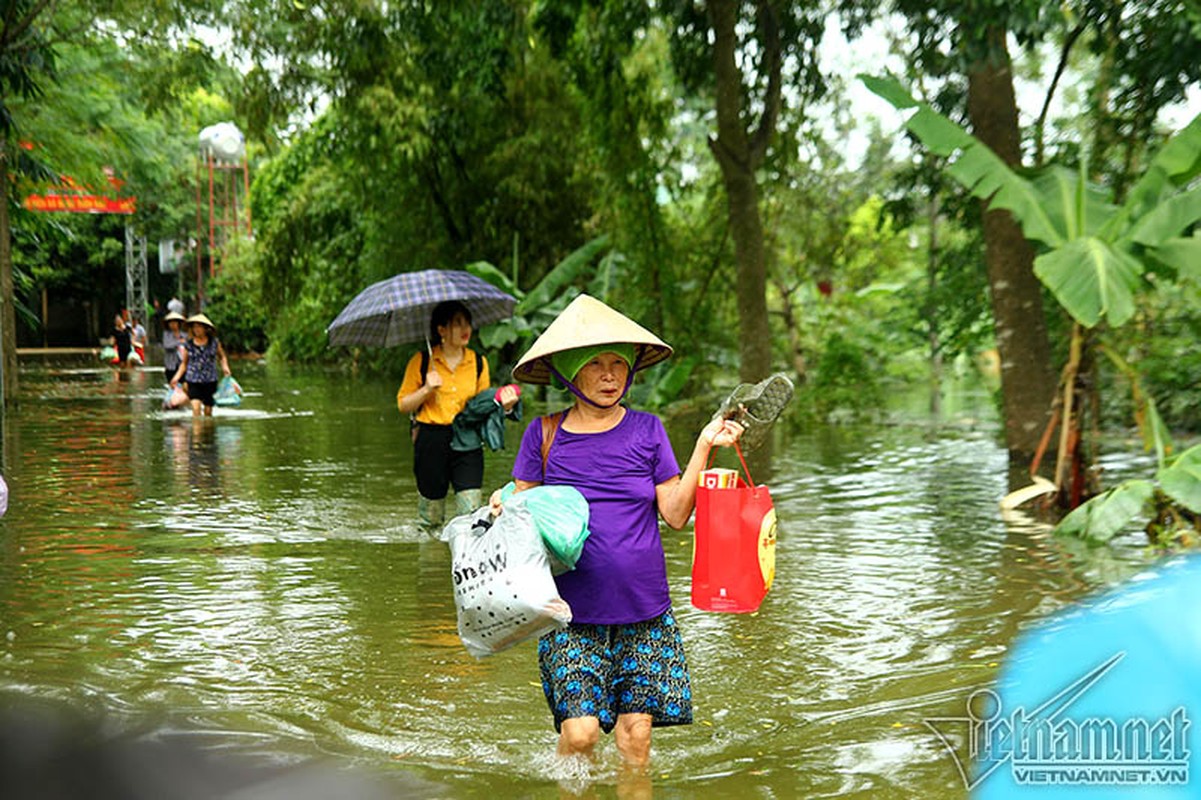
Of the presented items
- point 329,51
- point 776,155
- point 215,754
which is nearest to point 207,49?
point 329,51

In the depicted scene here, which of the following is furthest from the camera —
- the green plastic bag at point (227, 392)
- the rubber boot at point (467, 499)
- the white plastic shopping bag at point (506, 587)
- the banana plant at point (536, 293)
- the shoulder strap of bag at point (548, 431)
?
the banana plant at point (536, 293)

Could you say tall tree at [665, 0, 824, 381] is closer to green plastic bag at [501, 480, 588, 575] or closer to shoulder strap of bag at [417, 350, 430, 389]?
shoulder strap of bag at [417, 350, 430, 389]

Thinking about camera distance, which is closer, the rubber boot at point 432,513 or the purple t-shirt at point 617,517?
the purple t-shirt at point 617,517

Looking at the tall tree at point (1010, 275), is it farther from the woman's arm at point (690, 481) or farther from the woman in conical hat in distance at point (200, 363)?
the woman in conical hat in distance at point (200, 363)

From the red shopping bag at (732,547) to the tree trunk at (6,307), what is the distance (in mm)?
18615

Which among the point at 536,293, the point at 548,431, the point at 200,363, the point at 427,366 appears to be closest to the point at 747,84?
the point at 536,293

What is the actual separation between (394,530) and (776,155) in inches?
479

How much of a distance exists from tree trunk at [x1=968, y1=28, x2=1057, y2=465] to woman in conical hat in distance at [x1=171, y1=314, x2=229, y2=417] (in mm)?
9896

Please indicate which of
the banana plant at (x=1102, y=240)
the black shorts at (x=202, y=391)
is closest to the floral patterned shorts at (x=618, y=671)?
the banana plant at (x=1102, y=240)

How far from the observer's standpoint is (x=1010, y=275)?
14.0m

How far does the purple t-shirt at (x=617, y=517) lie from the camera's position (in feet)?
15.5

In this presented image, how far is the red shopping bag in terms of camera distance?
4.57 metres

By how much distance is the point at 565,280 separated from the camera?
21688 mm

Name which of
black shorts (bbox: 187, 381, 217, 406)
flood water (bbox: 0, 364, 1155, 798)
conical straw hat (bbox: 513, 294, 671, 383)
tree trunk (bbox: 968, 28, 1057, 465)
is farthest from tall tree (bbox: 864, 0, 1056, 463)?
black shorts (bbox: 187, 381, 217, 406)
